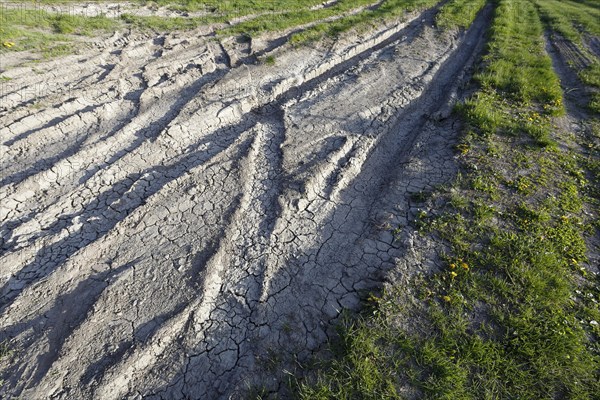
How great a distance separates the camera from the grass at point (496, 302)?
345 cm

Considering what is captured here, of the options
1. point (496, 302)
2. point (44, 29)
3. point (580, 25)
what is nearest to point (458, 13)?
point (580, 25)

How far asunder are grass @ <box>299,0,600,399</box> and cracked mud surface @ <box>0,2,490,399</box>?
503 mm

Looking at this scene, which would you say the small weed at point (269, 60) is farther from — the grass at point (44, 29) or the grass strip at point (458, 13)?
the grass strip at point (458, 13)

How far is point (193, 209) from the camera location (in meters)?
5.40

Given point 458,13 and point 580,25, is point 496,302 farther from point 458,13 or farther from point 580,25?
point 580,25

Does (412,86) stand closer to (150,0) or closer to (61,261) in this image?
(61,261)

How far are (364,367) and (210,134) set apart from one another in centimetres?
533

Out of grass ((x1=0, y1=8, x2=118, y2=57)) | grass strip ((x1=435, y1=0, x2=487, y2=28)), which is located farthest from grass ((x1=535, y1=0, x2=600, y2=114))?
grass ((x1=0, y1=8, x2=118, y2=57))

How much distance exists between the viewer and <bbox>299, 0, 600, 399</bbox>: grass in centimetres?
345

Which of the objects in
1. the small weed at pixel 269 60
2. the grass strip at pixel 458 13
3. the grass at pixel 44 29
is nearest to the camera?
the grass at pixel 44 29

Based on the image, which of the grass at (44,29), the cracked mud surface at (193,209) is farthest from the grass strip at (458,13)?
the grass at (44,29)

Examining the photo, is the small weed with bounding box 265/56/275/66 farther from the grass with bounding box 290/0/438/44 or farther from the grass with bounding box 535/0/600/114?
the grass with bounding box 535/0/600/114

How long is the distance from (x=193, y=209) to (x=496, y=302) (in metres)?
4.64

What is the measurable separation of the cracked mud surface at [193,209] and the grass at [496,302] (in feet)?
1.65
